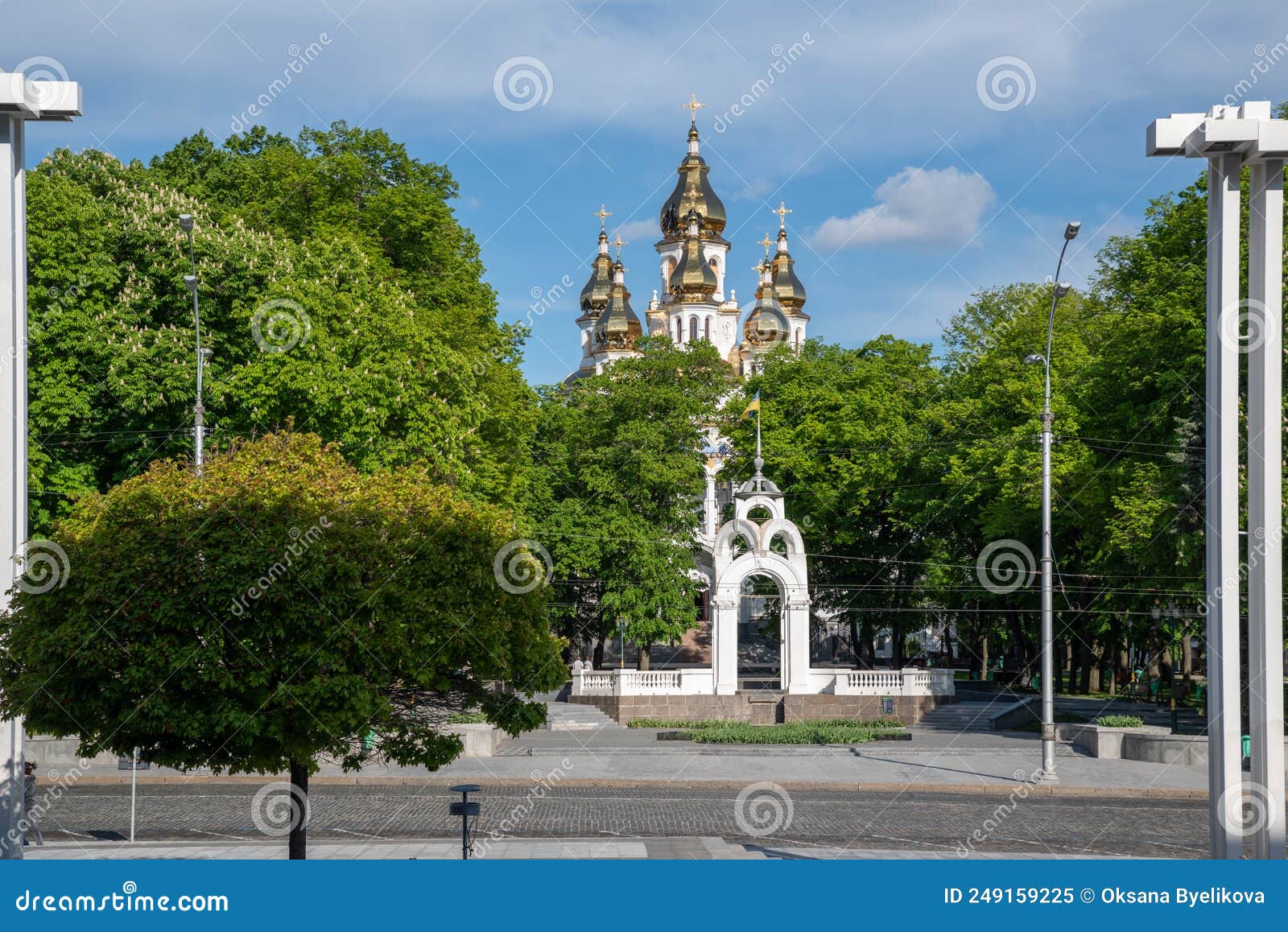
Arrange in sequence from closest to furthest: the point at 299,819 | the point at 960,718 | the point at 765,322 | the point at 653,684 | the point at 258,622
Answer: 1. the point at 258,622
2. the point at 299,819
3. the point at 960,718
4. the point at 653,684
5. the point at 765,322

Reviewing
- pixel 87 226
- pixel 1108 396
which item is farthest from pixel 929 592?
pixel 87 226

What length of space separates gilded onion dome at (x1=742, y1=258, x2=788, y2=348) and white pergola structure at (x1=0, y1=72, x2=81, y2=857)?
8976cm

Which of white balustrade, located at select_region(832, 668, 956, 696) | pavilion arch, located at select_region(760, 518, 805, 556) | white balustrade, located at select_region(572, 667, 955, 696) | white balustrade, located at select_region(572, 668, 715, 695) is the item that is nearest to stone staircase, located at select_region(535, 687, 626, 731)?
white balustrade, located at select_region(572, 668, 715, 695)

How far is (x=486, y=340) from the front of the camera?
40219 millimetres

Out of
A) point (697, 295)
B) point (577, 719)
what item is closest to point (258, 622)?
point (577, 719)

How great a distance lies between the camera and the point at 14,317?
9656 millimetres

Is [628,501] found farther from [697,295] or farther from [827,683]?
[697,295]

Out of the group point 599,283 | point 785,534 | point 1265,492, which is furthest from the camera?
point 599,283

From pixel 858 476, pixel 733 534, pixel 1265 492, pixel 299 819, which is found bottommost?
pixel 299 819

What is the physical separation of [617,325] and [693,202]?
→ 10.7 metres

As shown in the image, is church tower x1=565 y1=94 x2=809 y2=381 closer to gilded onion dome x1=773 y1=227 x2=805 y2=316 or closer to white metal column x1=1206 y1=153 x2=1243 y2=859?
gilded onion dome x1=773 y1=227 x2=805 y2=316

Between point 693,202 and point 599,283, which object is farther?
point 599,283

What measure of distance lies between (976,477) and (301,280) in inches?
873
